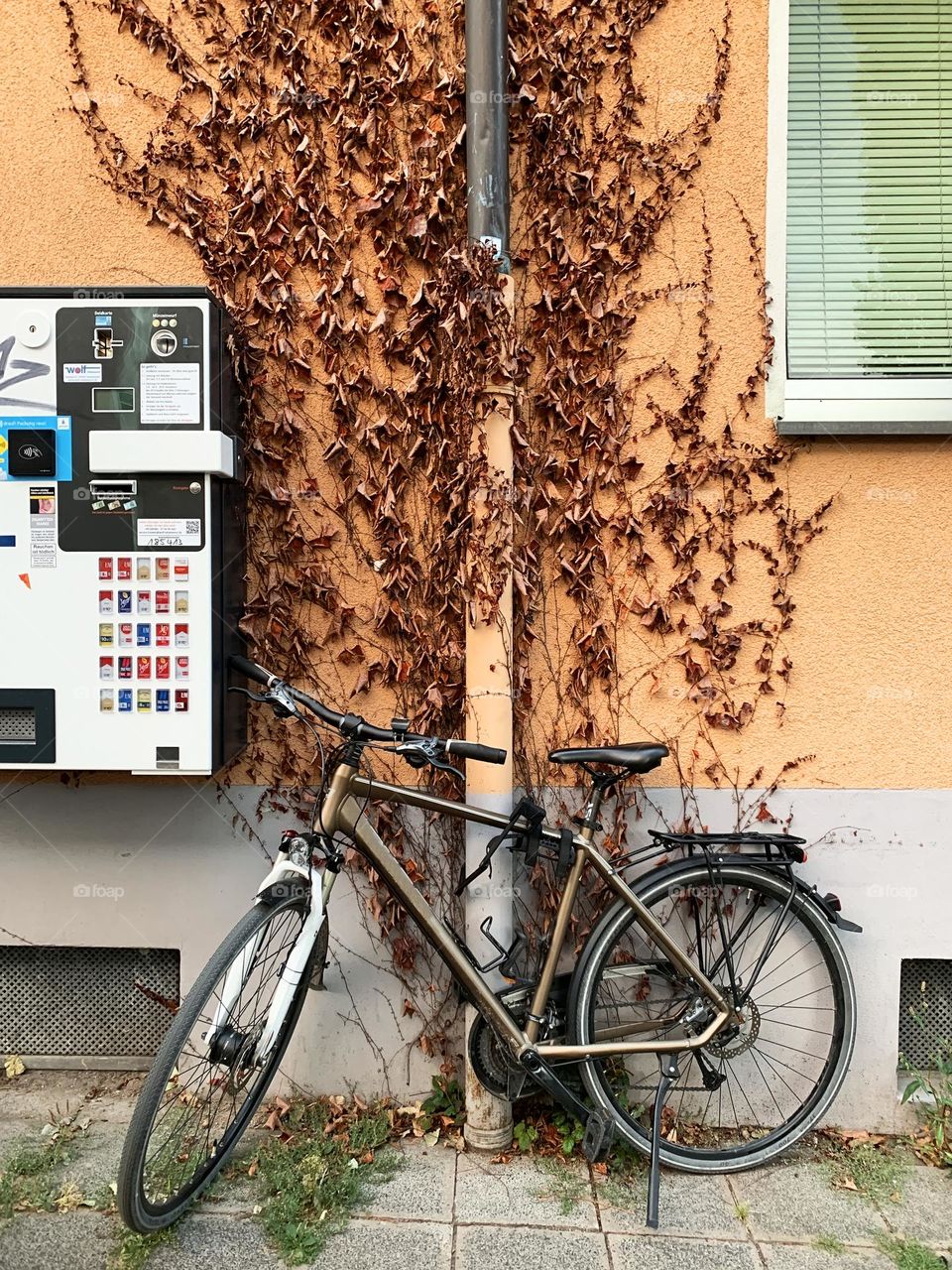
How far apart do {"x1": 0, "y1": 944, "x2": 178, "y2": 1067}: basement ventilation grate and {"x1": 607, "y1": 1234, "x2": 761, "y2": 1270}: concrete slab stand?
5.31 ft

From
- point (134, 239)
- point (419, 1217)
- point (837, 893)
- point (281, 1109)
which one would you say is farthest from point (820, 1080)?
point (134, 239)

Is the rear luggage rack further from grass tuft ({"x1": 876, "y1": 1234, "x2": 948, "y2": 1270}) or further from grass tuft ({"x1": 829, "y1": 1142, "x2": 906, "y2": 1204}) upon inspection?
grass tuft ({"x1": 876, "y1": 1234, "x2": 948, "y2": 1270})

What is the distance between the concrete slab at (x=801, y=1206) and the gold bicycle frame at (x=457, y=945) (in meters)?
0.45

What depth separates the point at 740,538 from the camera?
3.03 metres

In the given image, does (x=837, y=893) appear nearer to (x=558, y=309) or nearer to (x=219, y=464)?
(x=558, y=309)

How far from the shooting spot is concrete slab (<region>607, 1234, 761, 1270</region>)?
2414 mm

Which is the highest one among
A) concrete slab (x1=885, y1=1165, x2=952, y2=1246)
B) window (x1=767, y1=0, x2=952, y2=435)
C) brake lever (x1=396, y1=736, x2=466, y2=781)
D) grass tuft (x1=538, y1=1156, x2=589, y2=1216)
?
window (x1=767, y1=0, x2=952, y2=435)

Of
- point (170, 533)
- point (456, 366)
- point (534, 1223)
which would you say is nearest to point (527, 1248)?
point (534, 1223)

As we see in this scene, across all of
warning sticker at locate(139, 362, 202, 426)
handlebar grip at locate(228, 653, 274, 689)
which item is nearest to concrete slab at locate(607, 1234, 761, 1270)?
handlebar grip at locate(228, 653, 274, 689)

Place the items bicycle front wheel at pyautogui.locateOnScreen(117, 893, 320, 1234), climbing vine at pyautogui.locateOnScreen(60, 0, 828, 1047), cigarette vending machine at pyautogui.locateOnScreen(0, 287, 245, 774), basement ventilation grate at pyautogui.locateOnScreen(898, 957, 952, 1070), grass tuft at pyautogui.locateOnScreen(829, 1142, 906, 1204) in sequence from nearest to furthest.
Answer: bicycle front wheel at pyautogui.locateOnScreen(117, 893, 320, 1234) < cigarette vending machine at pyautogui.locateOnScreen(0, 287, 245, 774) < grass tuft at pyautogui.locateOnScreen(829, 1142, 906, 1204) < climbing vine at pyautogui.locateOnScreen(60, 0, 828, 1047) < basement ventilation grate at pyautogui.locateOnScreen(898, 957, 952, 1070)

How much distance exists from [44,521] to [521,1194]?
2325 millimetres

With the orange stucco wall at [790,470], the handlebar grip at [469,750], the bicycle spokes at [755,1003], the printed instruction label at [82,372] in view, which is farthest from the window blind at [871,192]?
the printed instruction label at [82,372]

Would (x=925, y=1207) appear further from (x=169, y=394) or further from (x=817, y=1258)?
(x=169, y=394)

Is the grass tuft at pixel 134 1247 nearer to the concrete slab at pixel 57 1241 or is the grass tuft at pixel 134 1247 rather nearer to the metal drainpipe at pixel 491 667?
the concrete slab at pixel 57 1241
